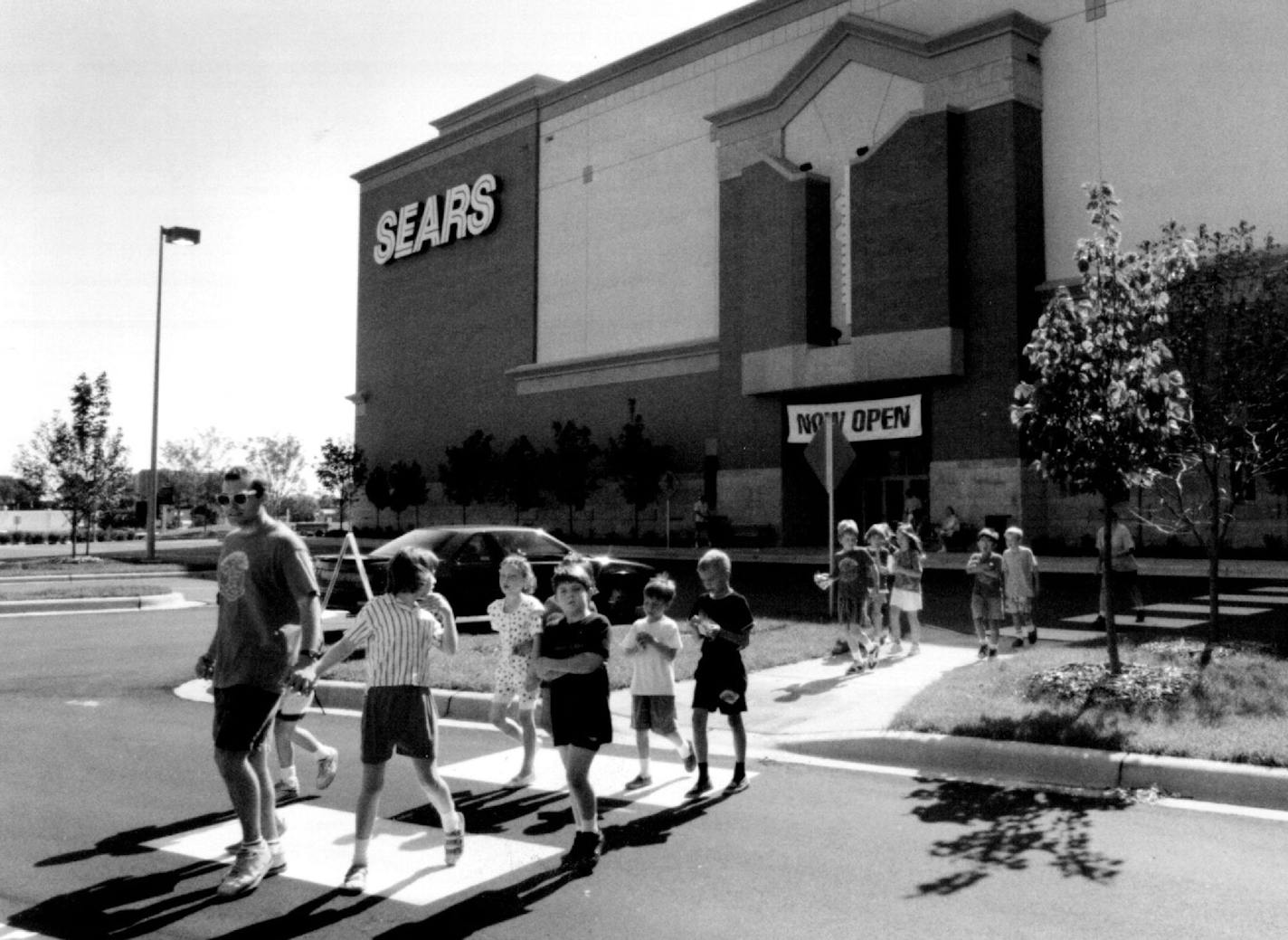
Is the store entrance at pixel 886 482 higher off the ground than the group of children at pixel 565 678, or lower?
higher

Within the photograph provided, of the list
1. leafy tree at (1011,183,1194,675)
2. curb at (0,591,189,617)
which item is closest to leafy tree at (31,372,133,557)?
curb at (0,591,189,617)

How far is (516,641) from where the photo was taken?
6852 mm

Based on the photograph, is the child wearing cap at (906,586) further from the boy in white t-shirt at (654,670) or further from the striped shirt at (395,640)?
the striped shirt at (395,640)

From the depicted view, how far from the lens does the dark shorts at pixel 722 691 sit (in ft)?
21.6

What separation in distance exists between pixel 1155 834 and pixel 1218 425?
18.0ft

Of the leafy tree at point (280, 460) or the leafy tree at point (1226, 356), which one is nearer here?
the leafy tree at point (1226, 356)

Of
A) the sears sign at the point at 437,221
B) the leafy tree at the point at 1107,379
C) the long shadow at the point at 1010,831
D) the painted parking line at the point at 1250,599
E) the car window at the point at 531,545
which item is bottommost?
the long shadow at the point at 1010,831

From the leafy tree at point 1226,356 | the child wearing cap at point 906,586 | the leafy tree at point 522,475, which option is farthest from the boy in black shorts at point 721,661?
the leafy tree at point 522,475

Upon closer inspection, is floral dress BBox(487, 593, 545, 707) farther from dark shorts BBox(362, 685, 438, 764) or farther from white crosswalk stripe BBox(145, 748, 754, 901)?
dark shorts BBox(362, 685, 438, 764)

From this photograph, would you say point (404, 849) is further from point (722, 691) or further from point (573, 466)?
point (573, 466)

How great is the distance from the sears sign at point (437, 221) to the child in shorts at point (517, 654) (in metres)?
39.4

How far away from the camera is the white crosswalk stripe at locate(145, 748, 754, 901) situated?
16.2ft

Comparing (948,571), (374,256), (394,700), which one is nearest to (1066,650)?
(394,700)

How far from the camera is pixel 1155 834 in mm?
5582
